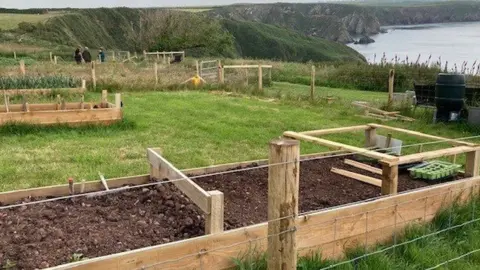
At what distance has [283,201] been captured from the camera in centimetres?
292

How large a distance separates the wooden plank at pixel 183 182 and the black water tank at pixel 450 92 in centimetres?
848

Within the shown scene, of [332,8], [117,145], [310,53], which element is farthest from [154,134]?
[332,8]

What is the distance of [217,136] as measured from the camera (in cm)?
1007

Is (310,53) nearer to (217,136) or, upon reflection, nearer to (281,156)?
(217,136)

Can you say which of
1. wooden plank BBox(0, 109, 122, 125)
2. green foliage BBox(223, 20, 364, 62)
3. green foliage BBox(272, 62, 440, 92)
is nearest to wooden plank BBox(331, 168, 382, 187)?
wooden plank BBox(0, 109, 122, 125)

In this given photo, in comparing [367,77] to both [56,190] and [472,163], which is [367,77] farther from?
[56,190]

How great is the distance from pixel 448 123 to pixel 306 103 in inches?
186

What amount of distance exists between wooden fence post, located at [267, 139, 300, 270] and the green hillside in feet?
201

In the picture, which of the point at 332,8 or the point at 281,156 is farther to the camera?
the point at 332,8

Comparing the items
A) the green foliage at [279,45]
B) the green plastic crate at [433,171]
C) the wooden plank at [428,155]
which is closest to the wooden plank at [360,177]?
the wooden plank at [428,155]

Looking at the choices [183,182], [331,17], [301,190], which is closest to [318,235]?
[183,182]

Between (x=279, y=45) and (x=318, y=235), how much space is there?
353ft

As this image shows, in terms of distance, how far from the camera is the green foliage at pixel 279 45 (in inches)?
4082

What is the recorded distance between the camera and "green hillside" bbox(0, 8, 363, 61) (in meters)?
68.4
